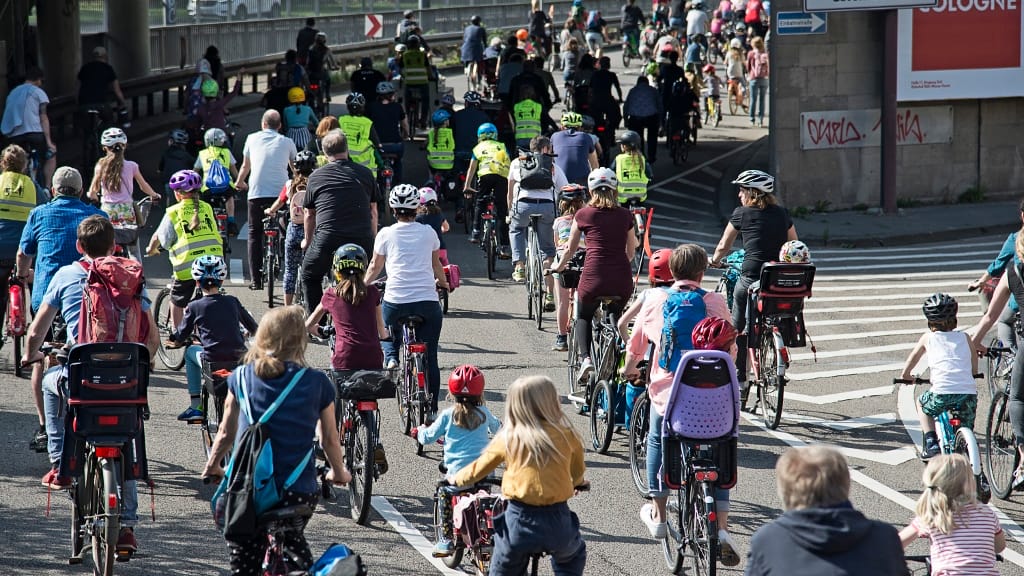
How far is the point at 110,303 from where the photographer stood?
8289 millimetres

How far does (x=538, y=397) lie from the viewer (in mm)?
6293

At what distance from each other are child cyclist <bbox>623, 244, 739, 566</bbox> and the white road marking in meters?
1.18

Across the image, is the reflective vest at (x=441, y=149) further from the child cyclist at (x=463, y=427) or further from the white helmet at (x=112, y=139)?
the child cyclist at (x=463, y=427)

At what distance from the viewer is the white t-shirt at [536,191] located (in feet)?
48.8

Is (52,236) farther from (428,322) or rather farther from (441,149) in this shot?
(441,149)

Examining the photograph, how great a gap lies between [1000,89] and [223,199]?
13.7 metres

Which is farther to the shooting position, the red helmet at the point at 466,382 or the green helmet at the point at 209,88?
the green helmet at the point at 209,88

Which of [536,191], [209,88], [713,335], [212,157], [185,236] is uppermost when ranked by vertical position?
[209,88]

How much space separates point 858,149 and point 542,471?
18.0 metres

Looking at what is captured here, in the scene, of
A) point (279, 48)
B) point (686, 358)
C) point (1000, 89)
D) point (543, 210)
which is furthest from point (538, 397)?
point (279, 48)

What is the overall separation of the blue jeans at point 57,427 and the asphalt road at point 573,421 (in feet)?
1.54

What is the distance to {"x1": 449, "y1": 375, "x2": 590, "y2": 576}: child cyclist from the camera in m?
6.29

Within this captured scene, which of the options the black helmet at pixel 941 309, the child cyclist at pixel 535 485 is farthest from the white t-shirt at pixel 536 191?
the child cyclist at pixel 535 485

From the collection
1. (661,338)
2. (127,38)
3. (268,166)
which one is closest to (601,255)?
(661,338)
